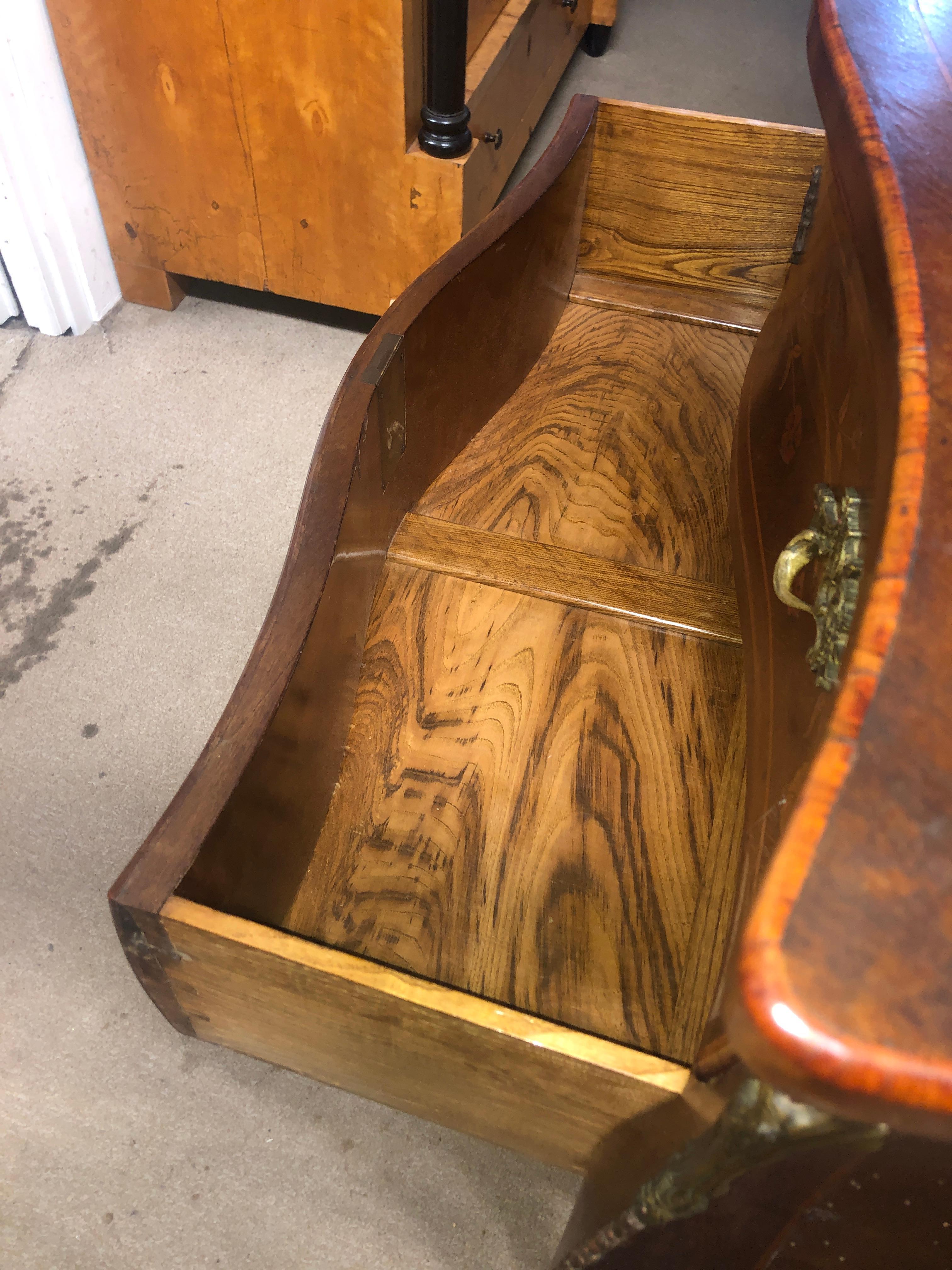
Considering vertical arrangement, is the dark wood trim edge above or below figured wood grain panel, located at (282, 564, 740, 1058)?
above

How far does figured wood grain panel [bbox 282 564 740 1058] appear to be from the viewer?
0.76 metres

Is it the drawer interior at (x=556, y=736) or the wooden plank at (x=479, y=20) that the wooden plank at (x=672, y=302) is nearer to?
the drawer interior at (x=556, y=736)

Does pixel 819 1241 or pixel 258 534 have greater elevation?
pixel 819 1241

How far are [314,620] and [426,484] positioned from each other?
0.39 metres

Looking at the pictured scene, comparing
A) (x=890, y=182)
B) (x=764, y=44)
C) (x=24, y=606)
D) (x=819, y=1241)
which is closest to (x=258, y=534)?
(x=24, y=606)

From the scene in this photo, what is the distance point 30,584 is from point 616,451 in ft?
2.98

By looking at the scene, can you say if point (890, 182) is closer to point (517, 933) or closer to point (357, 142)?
point (517, 933)

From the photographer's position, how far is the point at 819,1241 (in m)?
0.49

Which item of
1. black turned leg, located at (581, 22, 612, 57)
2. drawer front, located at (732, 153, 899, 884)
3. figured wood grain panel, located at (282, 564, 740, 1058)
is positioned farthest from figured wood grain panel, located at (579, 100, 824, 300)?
black turned leg, located at (581, 22, 612, 57)

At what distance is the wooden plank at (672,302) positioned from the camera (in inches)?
50.9

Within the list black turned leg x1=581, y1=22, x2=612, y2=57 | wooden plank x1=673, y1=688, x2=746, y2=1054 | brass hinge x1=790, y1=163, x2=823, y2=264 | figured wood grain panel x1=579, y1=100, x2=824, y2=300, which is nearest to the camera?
wooden plank x1=673, y1=688, x2=746, y2=1054

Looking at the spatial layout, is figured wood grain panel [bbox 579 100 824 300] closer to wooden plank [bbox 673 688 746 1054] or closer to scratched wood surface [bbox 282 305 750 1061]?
scratched wood surface [bbox 282 305 750 1061]

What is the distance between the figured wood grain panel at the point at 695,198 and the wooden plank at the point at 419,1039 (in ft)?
3.61

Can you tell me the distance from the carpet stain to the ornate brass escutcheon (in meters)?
1.01
